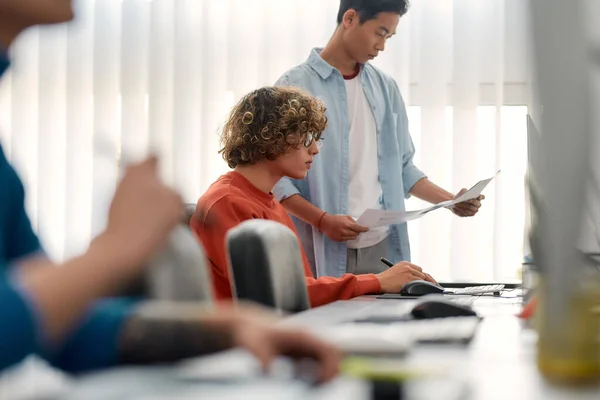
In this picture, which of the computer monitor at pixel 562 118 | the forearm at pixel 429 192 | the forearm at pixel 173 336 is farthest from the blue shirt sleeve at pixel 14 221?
the forearm at pixel 429 192

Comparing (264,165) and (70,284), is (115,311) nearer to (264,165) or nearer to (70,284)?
(70,284)

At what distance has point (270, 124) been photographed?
88.7 inches

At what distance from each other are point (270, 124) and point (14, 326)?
1.72m

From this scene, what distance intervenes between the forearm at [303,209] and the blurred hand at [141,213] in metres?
1.80

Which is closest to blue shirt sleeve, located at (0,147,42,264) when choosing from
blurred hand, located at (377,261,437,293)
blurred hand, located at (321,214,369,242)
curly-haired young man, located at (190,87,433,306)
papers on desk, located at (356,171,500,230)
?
curly-haired young man, located at (190,87,433,306)

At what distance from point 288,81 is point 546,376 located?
80.2 inches

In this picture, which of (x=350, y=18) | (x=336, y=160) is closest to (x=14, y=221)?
(x=336, y=160)

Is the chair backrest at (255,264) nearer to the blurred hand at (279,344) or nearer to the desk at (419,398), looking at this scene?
the desk at (419,398)

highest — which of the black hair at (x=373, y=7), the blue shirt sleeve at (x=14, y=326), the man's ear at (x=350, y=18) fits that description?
the black hair at (x=373, y=7)

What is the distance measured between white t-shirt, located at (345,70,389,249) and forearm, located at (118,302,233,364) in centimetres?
190

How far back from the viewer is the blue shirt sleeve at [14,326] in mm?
554

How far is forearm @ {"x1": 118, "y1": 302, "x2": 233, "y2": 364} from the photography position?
71 centimetres

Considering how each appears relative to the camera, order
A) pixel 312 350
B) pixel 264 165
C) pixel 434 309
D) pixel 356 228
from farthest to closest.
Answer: pixel 356 228 → pixel 264 165 → pixel 434 309 → pixel 312 350

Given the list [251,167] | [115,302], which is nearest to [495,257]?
[251,167]
